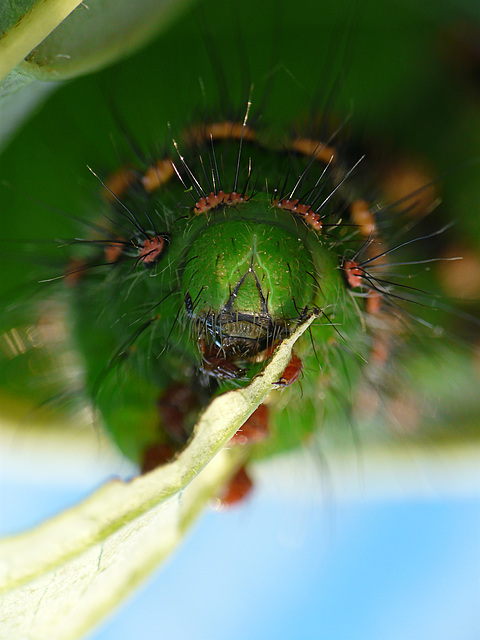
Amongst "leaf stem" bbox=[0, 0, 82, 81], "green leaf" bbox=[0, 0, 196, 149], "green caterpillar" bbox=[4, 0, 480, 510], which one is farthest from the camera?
"green caterpillar" bbox=[4, 0, 480, 510]

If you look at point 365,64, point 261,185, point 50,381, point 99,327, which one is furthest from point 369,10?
point 50,381

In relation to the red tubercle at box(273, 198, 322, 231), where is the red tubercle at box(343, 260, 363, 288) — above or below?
below

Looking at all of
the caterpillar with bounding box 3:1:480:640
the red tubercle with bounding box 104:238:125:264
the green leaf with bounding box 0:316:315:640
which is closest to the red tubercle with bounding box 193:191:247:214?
the caterpillar with bounding box 3:1:480:640

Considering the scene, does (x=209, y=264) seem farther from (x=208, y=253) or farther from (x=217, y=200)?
(x=217, y=200)

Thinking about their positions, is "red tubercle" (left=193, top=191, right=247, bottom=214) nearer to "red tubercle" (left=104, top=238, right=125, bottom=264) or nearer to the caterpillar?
the caterpillar

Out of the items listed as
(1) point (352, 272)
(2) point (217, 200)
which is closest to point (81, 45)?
(2) point (217, 200)

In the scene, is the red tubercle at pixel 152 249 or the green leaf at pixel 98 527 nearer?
the green leaf at pixel 98 527

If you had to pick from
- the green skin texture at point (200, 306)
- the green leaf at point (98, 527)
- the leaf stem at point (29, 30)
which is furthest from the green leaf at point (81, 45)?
the green leaf at point (98, 527)

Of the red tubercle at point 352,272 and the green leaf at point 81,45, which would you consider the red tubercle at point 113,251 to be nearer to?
the green leaf at point 81,45

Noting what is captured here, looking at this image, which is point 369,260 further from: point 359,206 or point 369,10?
point 369,10
